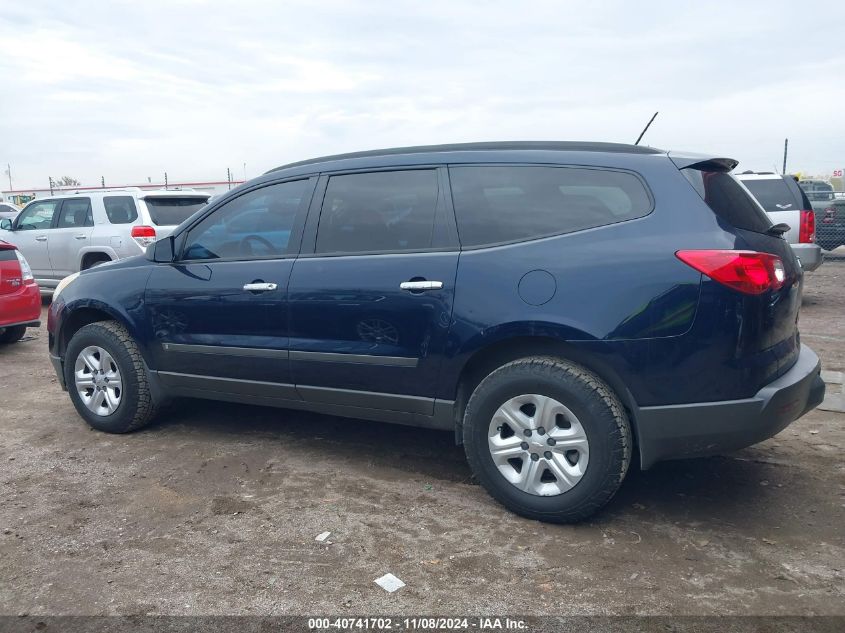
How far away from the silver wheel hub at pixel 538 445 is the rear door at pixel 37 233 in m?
9.72

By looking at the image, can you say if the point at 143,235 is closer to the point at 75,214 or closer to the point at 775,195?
the point at 75,214

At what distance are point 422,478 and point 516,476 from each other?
757 millimetres

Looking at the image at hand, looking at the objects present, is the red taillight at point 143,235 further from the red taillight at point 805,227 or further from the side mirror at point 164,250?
the red taillight at point 805,227

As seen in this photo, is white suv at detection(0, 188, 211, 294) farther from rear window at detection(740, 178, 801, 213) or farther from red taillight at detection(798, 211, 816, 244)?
red taillight at detection(798, 211, 816, 244)

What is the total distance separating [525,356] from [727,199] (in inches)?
46.9

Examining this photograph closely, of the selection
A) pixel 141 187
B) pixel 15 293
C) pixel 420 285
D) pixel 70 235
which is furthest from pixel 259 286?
pixel 141 187

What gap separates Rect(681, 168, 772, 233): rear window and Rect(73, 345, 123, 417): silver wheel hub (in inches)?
147

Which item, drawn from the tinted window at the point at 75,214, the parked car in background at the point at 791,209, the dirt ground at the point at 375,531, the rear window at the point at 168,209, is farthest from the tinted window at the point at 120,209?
the parked car in background at the point at 791,209

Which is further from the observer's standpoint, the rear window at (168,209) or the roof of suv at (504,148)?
the rear window at (168,209)

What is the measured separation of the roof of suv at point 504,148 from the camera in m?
3.77

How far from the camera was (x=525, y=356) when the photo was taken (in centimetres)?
365

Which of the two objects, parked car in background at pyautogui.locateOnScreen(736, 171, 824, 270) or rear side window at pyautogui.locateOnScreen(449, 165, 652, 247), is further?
parked car in background at pyautogui.locateOnScreen(736, 171, 824, 270)

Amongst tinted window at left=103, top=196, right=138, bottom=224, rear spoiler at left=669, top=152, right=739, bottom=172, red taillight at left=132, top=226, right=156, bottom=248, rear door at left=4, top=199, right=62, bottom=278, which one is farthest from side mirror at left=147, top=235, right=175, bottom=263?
rear door at left=4, top=199, right=62, bottom=278

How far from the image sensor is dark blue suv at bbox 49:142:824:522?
3295 mm
